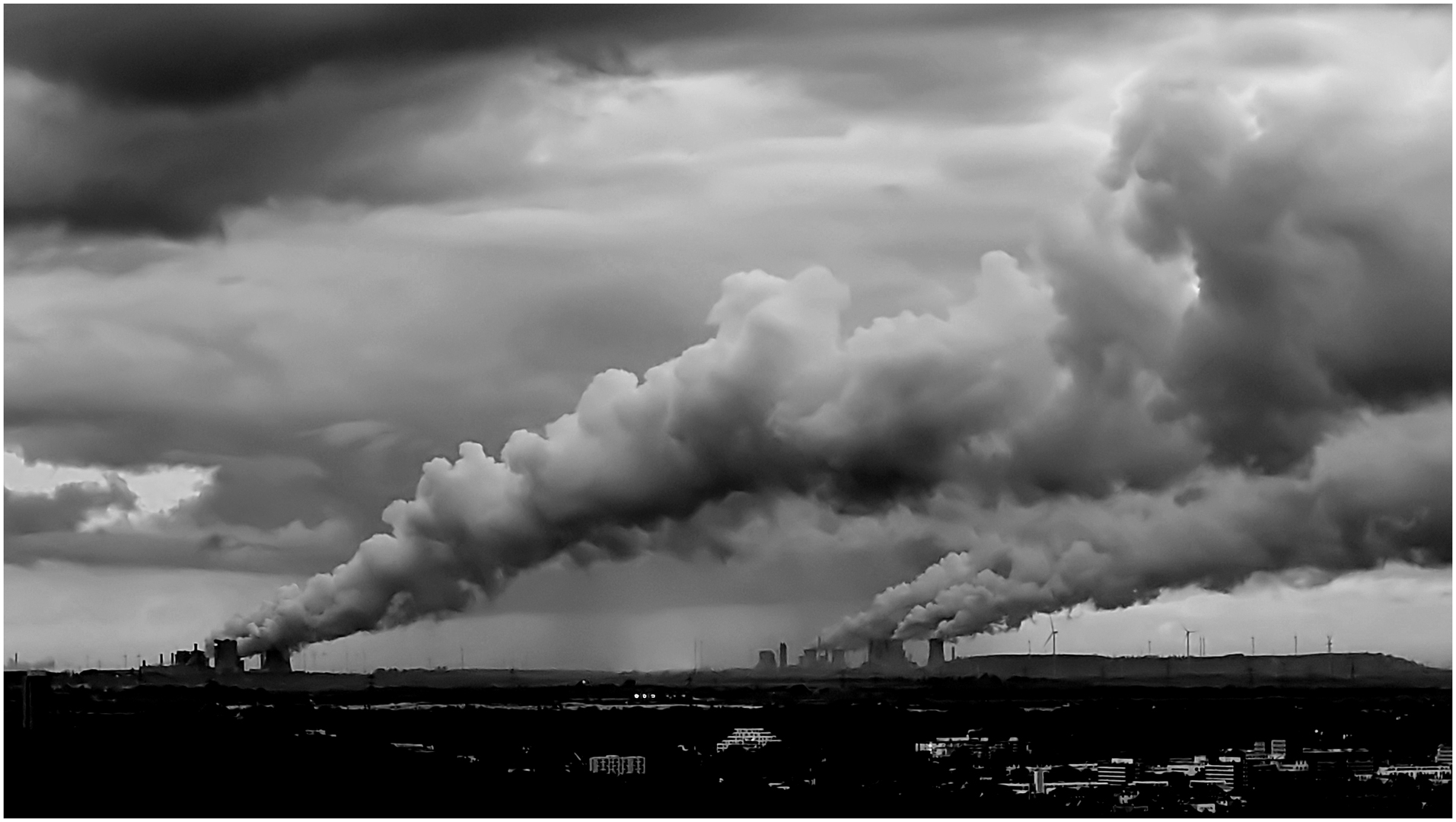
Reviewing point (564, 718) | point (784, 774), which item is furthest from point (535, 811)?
point (564, 718)

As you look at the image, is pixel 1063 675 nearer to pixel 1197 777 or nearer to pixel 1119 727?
pixel 1119 727

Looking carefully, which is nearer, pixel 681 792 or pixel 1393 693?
pixel 681 792

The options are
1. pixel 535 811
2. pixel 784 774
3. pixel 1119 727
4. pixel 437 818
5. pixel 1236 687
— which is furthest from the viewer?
pixel 1236 687

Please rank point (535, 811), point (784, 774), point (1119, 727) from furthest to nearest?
1. point (1119, 727)
2. point (784, 774)
3. point (535, 811)

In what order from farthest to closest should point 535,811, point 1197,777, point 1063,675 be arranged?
point 1063,675 → point 1197,777 → point 535,811

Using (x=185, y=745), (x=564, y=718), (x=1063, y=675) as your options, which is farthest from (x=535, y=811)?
(x=1063, y=675)

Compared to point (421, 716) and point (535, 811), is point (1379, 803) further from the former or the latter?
point (421, 716)
